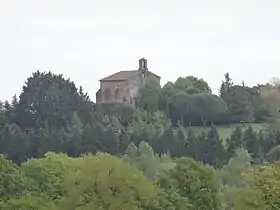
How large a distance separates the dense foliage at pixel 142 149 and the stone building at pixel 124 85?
620 cm

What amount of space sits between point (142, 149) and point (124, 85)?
67912 millimetres

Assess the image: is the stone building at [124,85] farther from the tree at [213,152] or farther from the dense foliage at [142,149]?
the tree at [213,152]

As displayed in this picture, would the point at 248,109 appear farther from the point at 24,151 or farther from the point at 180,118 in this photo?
the point at 24,151

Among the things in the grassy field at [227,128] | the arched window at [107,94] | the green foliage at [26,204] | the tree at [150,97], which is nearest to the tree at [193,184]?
the green foliage at [26,204]

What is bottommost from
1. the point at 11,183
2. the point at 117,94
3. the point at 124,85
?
the point at 11,183

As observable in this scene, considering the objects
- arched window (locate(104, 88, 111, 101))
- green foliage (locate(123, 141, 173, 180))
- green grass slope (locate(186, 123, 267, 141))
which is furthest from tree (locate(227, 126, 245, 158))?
arched window (locate(104, 88, 111, 101))

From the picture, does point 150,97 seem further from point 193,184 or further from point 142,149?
point 193,184

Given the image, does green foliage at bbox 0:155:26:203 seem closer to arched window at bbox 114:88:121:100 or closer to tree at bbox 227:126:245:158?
tree at bbox 227:126:245:158

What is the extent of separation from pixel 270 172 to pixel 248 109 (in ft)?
256

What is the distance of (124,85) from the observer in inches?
5842

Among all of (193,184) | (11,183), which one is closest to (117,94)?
(11,183)

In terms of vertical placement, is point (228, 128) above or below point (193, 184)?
above

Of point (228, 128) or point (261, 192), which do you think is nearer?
point (261, 192)

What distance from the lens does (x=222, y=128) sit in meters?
124
